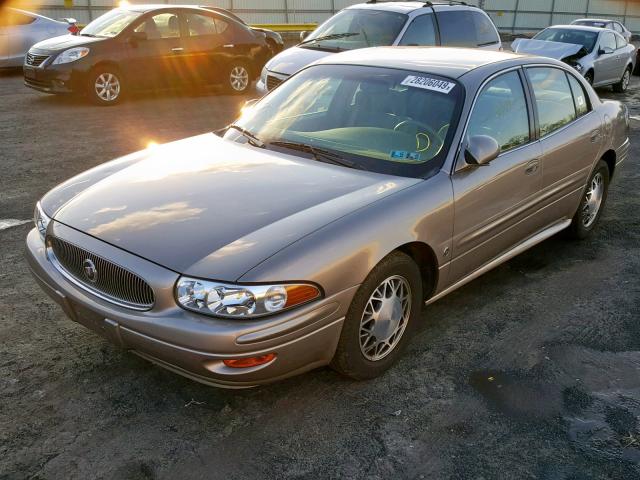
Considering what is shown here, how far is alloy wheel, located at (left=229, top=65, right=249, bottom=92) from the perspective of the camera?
12258mm

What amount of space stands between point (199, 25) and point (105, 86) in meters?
2.15

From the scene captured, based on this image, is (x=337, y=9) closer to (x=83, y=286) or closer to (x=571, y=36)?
(x=571, y=36)

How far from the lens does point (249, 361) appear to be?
2881mm

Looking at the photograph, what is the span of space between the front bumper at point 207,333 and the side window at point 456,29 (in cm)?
782

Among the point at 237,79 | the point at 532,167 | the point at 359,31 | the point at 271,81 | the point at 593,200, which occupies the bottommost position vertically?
the point at 237,79

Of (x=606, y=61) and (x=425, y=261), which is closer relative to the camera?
(x=425, y=261)

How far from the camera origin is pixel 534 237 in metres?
4.75

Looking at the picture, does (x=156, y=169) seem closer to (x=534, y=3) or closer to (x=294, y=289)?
(x=294, y=289)

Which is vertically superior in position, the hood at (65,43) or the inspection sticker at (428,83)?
the inspection sticker at (428,83)

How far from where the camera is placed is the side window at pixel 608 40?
14452mm

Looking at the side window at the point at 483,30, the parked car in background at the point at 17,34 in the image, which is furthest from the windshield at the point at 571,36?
the parked car in background at the point at 17,34

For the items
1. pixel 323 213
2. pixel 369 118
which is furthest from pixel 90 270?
pixel 369 118

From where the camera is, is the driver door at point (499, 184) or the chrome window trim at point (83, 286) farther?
the driver door at point (499, 184)

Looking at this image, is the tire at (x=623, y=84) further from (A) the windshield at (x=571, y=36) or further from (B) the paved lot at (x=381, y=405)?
(B) the paved lot at (x=381, y=405)
